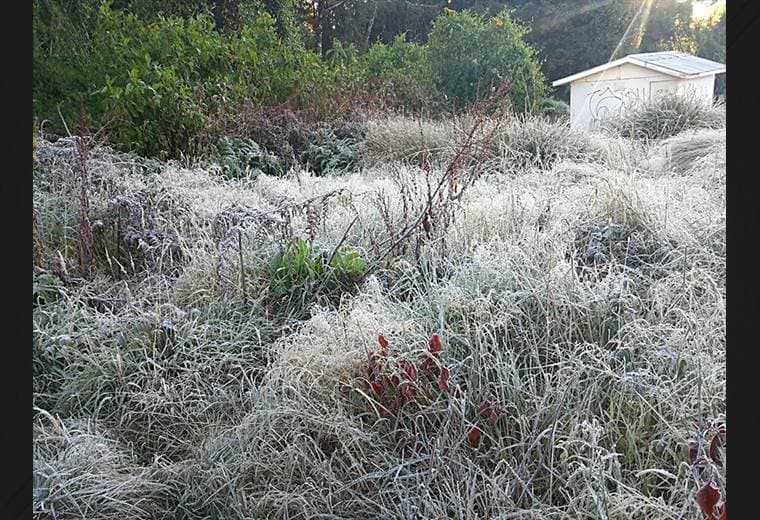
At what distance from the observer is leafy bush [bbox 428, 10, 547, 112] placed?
18.0 feet

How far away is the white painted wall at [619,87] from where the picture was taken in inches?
202

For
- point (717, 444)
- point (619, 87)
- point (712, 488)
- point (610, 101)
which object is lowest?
point (610, 101)

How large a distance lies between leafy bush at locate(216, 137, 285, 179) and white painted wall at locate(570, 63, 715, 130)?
224 centimetres

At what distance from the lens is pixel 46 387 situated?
1.86 meters

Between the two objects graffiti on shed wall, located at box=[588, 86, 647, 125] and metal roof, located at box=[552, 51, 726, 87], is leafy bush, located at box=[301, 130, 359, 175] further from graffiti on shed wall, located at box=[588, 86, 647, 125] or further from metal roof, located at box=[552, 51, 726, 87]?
metal roof, located at box=[552, 51, 726, 87]

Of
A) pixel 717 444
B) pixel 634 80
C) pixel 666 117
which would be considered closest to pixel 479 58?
pixel 634 80

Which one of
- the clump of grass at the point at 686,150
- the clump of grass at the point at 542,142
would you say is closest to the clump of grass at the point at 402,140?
the clump of grass at the point at 542,142

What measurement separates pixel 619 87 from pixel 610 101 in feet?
0.50

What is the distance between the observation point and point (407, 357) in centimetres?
160

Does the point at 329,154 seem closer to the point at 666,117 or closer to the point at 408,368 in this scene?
the point at 666,117

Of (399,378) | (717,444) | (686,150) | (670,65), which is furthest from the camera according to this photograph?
(670,65)

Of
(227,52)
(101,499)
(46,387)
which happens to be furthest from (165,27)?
(101,499)

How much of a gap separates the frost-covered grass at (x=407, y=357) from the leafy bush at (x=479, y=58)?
120 inches

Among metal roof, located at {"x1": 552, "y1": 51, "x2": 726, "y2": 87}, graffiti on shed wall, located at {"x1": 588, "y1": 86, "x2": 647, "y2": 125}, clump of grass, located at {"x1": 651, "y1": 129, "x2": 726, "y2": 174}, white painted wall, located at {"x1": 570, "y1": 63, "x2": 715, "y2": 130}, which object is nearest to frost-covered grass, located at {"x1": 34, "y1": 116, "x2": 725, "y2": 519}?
clump of grass, located at {"x1": 651, "y1": 129, "x2": 726, "y2": 174}
